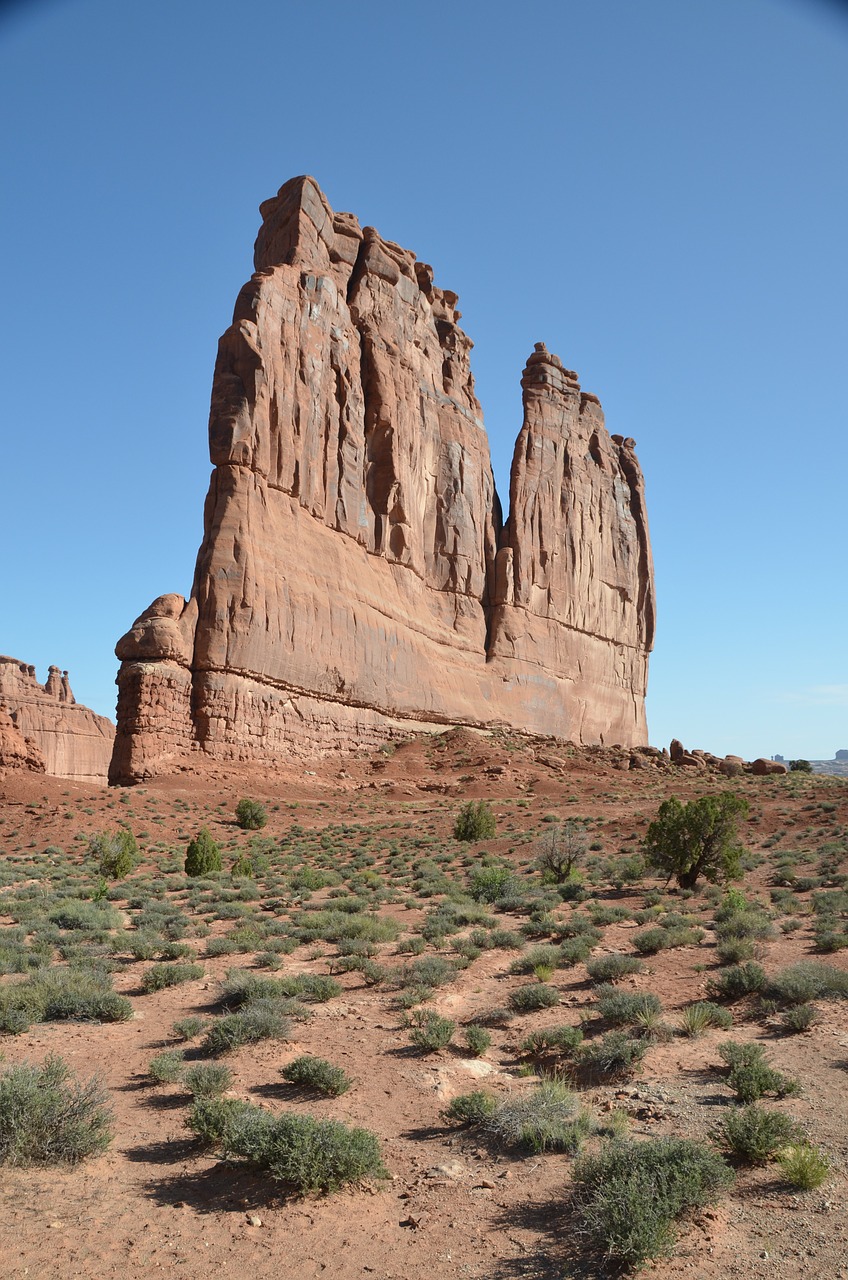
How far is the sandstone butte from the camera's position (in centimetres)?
3447

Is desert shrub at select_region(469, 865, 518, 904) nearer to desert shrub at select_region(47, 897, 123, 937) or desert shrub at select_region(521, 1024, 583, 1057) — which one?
desert shrub at select_region(47, 897, 123, 937)

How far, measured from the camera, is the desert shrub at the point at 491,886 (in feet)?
56.2

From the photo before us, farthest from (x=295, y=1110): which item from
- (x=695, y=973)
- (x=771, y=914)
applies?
(x=771, y=914)

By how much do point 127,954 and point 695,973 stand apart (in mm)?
7916

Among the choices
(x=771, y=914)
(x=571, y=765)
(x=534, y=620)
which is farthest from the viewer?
(x=534, y=620)

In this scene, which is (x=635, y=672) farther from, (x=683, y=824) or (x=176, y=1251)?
(x=176, y=1251)

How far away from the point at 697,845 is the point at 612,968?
309 inches

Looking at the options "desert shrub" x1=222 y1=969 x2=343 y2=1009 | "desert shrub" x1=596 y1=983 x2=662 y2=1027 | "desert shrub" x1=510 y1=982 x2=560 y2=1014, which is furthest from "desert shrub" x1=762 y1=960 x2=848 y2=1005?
"desert shrub" x1=222 y1=969 x2=343 y2=1009

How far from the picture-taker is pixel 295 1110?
285 inches

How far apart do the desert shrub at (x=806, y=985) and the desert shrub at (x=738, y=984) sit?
0.39ft

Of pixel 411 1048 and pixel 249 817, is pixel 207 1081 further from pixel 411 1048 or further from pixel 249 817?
pixel 249 817

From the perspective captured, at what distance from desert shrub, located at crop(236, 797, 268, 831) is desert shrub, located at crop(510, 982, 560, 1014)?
19.0 metres

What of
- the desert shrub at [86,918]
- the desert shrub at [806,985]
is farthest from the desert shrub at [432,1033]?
the desert shrub at [86,918]

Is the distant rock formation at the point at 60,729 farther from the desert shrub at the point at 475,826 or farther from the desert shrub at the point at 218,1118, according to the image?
the desert shrub at the point at 218,1118
